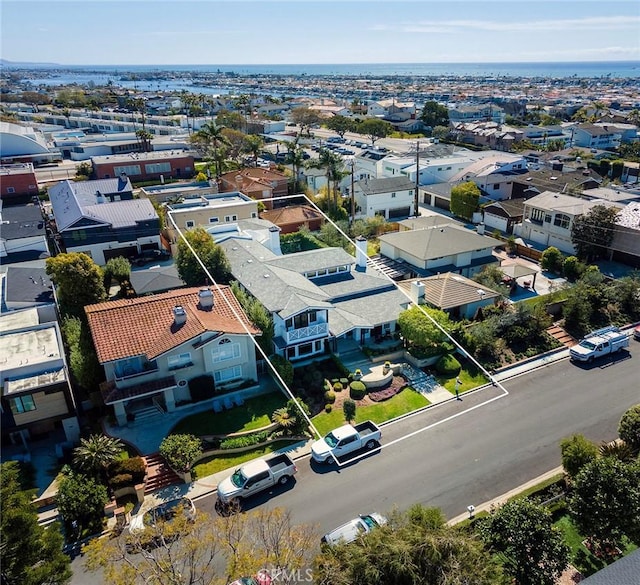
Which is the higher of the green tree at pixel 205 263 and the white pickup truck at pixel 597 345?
the green tree at pixel 205 263

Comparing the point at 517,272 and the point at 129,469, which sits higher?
the point at 517,272

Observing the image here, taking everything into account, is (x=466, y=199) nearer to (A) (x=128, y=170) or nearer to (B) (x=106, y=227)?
(B) (x=106, y=227)

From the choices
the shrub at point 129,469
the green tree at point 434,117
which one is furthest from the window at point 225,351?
the green tree at point 434,117

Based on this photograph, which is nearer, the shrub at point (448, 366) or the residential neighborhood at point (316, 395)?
the residential neighborhood at point (316, 395)

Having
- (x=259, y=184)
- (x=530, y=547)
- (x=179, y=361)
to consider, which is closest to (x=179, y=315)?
(x=179, y=361)

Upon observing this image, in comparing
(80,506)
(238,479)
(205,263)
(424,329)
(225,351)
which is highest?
(205,263)

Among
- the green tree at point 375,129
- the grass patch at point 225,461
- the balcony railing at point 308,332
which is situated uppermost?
the green tree at point 375,129

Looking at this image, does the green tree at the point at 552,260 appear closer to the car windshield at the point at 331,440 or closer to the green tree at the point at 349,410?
the green tree at the point at 349,410

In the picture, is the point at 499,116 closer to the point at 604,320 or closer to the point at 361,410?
the point at 604,320

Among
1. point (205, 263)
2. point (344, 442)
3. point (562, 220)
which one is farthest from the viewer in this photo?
point (562, 220)
